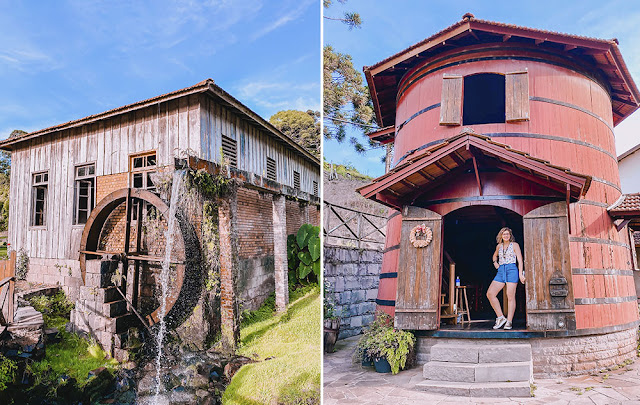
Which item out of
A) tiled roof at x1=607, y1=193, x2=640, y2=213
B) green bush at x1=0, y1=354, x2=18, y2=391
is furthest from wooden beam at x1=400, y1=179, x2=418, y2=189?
green bush at x1=0, y1=354, x2=18, y2=391

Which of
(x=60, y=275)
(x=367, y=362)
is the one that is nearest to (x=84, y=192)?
(x=60, y=275)

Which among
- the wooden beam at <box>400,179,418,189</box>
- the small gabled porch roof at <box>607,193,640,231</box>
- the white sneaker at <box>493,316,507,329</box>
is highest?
the wooden beam at <box>400,179,418,189</box>

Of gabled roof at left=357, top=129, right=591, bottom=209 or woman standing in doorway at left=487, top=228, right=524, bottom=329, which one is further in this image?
woman standing in doorway at left=487, top=228, right=524, bottom=329

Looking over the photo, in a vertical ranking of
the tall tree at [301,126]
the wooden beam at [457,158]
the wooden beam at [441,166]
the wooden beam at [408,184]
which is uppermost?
the tall tree at [301,126]

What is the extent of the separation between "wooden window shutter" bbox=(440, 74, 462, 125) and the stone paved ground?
9.75 feet

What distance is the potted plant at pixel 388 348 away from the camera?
426cm

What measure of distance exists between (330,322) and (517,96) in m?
3.98

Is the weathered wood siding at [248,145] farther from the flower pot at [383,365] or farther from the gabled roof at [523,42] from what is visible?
the flower pot at [383,365]

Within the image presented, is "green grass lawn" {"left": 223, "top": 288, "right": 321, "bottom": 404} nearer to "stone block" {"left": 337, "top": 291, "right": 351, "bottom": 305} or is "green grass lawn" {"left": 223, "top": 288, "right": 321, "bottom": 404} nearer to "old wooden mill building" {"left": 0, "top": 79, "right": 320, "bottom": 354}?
"old wooden mill building" {"left": 0, "top": 79, "right": 320, "bottom": 354}

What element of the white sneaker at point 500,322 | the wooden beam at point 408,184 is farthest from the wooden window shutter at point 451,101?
the white sneaker at point 500,322

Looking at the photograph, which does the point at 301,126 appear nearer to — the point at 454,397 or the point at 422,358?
the point at 422,358

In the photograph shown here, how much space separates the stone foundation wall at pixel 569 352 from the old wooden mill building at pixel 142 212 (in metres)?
2.78

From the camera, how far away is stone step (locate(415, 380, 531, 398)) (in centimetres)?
345

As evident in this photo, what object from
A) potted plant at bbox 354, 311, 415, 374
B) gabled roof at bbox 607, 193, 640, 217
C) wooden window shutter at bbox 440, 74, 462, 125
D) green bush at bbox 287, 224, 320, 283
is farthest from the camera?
green bush at bbox 287, 224, 320, 283
